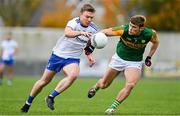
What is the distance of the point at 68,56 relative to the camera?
1473 centimetres

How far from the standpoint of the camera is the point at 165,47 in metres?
42.6

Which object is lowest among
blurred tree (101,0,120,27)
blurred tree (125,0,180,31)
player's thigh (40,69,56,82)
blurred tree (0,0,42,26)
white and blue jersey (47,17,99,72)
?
blurred tree (0,0,42,26)

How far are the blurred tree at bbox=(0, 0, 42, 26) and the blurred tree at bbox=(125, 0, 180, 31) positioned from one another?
14553 millimetres

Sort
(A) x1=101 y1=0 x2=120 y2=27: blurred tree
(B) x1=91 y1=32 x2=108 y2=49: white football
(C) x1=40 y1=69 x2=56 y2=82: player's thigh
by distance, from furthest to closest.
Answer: (A) x1=101 y1=0 x2=120 y2=27: blurred tree → (C) x1=40 y1=69 x2=56 y2=82: player's thigh → (B) x1=91 y1=32 x2=108 y2=49: white football

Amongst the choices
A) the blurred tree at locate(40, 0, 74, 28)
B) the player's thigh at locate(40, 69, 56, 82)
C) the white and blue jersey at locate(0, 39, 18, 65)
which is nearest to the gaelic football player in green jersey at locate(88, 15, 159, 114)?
the player's thigh at locate(40, 69, 56, 82)

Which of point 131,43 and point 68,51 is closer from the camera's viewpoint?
point 68,51

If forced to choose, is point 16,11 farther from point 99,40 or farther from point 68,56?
point 99,40

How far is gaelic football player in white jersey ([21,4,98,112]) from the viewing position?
14.5m

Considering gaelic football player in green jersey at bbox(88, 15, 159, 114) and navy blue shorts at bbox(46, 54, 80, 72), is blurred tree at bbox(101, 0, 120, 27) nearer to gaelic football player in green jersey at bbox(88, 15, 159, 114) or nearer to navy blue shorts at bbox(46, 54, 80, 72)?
gaelic football player in green jersey at bbox(88, 15, 159, 114)

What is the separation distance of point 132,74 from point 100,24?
39206mm

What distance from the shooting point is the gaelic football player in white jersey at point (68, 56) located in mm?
14453

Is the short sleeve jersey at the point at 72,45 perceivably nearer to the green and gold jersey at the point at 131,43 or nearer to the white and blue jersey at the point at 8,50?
the green and gold jersey at the point at 131,43

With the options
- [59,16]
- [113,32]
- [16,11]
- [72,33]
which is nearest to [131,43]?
[113,32]

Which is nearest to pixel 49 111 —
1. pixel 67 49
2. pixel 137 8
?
pixel 67 49
